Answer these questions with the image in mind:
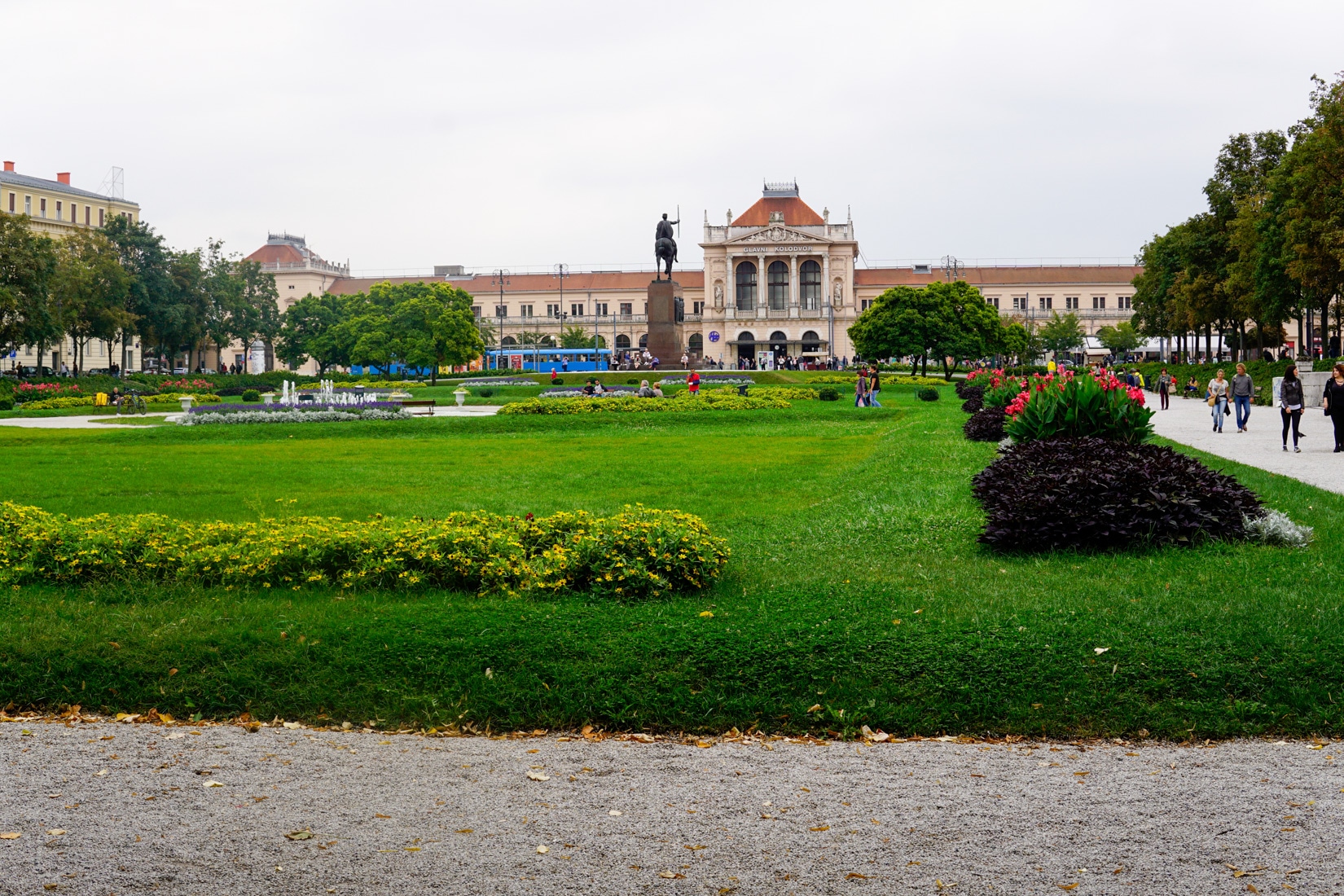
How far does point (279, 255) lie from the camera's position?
449 ft

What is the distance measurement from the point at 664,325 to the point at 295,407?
84.3ft

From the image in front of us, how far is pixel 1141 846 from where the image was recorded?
14.5 feet

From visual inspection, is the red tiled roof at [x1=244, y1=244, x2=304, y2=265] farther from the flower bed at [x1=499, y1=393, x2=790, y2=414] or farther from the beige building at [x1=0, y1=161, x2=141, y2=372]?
the flower bed at [x1=499, y1=393, x2=790, y2=414]

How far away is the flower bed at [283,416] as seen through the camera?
30688 mm

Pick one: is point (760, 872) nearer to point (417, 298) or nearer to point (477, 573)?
point (477, 573)

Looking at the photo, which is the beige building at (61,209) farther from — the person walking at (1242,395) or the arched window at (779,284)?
the person walking at (1242,395)

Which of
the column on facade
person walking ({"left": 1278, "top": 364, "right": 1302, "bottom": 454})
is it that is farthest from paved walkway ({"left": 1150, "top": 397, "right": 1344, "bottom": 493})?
the column on facade

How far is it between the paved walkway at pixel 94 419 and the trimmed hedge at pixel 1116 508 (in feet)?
80.8

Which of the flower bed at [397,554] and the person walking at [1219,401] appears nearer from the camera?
the flower bed at [397,554]

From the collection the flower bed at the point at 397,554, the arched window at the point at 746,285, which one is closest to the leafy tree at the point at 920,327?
the arched window at the point at 746,285

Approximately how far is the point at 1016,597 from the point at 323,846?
471 cm

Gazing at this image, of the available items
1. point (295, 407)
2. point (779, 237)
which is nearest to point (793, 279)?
point (779, 237)

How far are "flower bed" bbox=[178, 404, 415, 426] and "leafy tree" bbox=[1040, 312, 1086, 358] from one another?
82952mm

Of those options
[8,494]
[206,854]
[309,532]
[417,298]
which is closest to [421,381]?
[417,298]
